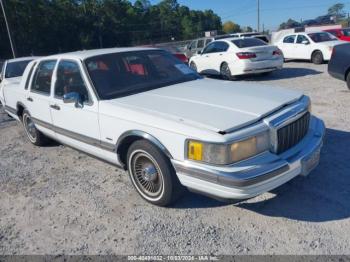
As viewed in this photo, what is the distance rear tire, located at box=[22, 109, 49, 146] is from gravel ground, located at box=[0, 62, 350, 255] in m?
1.03

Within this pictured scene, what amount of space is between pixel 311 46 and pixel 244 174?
13.1 m

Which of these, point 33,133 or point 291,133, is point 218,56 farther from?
point 291,133

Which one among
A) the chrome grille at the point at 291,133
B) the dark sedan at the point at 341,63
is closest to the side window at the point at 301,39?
the dark sedan at the point at 341,63

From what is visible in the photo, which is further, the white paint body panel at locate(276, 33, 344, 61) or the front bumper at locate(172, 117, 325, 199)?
the white paint body panel at locate(276, 33, 344, 61)

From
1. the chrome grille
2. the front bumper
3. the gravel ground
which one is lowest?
the gravel ground

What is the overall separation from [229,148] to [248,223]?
2.92 feet

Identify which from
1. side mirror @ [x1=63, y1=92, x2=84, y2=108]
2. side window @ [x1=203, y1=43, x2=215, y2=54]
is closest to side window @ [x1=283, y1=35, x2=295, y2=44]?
side window @ [x1=203, y1=43, x2=215, y2=54]

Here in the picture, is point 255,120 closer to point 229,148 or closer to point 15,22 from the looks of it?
point 229,148

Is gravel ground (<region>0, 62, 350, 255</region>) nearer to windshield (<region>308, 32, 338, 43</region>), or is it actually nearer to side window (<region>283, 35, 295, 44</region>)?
windshield (<region>308, 32, 338, 43</region>)

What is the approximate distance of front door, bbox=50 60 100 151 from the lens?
4105 mm

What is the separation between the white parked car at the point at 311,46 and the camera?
1368 cm

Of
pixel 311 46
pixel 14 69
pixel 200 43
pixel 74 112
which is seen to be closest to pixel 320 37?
pixel 311 46

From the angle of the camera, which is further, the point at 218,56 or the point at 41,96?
the point at 218,56

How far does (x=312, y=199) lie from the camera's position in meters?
3.57
